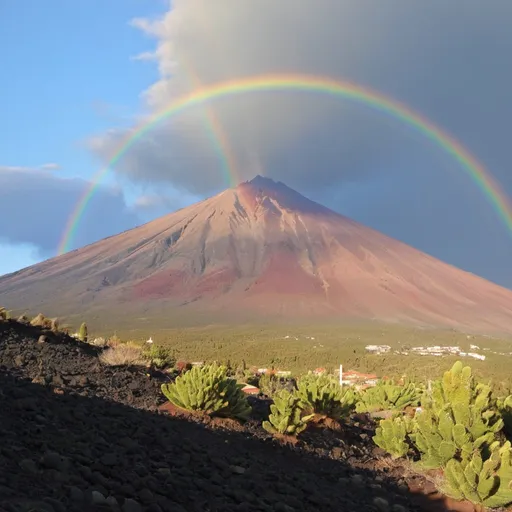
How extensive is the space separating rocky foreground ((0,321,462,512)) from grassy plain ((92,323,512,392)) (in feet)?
51.7

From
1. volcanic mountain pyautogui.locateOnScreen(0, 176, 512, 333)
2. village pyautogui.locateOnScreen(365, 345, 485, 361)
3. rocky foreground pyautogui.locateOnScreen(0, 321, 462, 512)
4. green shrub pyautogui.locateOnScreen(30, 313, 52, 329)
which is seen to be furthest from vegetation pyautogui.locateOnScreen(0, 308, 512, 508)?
volcanic mountain pyautogui.locateOnScreen(0, 176, 512, 333)

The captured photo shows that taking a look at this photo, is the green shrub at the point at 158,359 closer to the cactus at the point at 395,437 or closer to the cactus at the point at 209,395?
the cactus at the point at 209,395

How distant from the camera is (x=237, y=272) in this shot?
140 metres

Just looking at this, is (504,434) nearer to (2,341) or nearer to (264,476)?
Result: (264,476)

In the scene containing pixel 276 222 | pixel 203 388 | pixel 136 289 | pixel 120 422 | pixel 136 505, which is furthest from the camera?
pixel 276 222

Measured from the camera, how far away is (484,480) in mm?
6531

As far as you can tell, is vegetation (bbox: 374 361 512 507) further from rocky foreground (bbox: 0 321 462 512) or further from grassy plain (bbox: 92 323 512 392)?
grassy plain (bbox: 92 323 512 392)

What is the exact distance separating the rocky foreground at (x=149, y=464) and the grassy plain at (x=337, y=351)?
51.7 ft

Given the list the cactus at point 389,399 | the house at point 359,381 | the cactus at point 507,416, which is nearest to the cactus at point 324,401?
the cactus at point 507,416

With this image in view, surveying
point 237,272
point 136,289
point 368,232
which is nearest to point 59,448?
point 136,289

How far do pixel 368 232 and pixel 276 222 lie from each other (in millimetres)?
33101

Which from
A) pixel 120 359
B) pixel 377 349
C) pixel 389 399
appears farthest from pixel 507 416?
pixel 377 349

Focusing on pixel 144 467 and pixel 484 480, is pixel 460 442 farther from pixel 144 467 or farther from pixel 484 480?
pixel 144 467

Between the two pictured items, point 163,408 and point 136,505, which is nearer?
point 136,505
